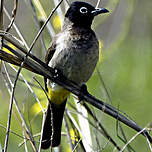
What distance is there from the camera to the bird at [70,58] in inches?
133

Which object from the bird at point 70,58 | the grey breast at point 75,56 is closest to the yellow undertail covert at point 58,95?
the bird at point 70,58

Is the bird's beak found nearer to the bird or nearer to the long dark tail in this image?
the bird

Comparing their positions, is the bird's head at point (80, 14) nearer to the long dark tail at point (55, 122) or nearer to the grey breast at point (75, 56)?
the grey breast at point (75, 56)

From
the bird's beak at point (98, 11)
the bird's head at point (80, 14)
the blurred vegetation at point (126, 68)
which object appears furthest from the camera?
the blurred vegetation at point (126, 68)

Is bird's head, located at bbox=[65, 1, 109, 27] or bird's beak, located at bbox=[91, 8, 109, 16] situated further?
bird's head, located at bbox=[65, 1, 109, 27]

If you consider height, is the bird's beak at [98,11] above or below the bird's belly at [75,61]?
above

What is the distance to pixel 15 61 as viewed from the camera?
92.4 inches

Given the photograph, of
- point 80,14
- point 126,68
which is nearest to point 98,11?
point 80,14

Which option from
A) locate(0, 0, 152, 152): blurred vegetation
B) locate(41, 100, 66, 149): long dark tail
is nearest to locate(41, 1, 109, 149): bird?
locate(41, 100, 66, 149): long dark tail

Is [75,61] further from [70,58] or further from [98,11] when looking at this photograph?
[98,11]

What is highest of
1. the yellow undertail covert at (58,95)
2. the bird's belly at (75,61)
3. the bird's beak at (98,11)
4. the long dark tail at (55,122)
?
the bird's beak at (98,11)

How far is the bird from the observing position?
133 inches

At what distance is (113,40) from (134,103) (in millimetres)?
821

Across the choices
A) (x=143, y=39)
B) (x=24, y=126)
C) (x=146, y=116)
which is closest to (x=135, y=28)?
(x=143, y=39)
